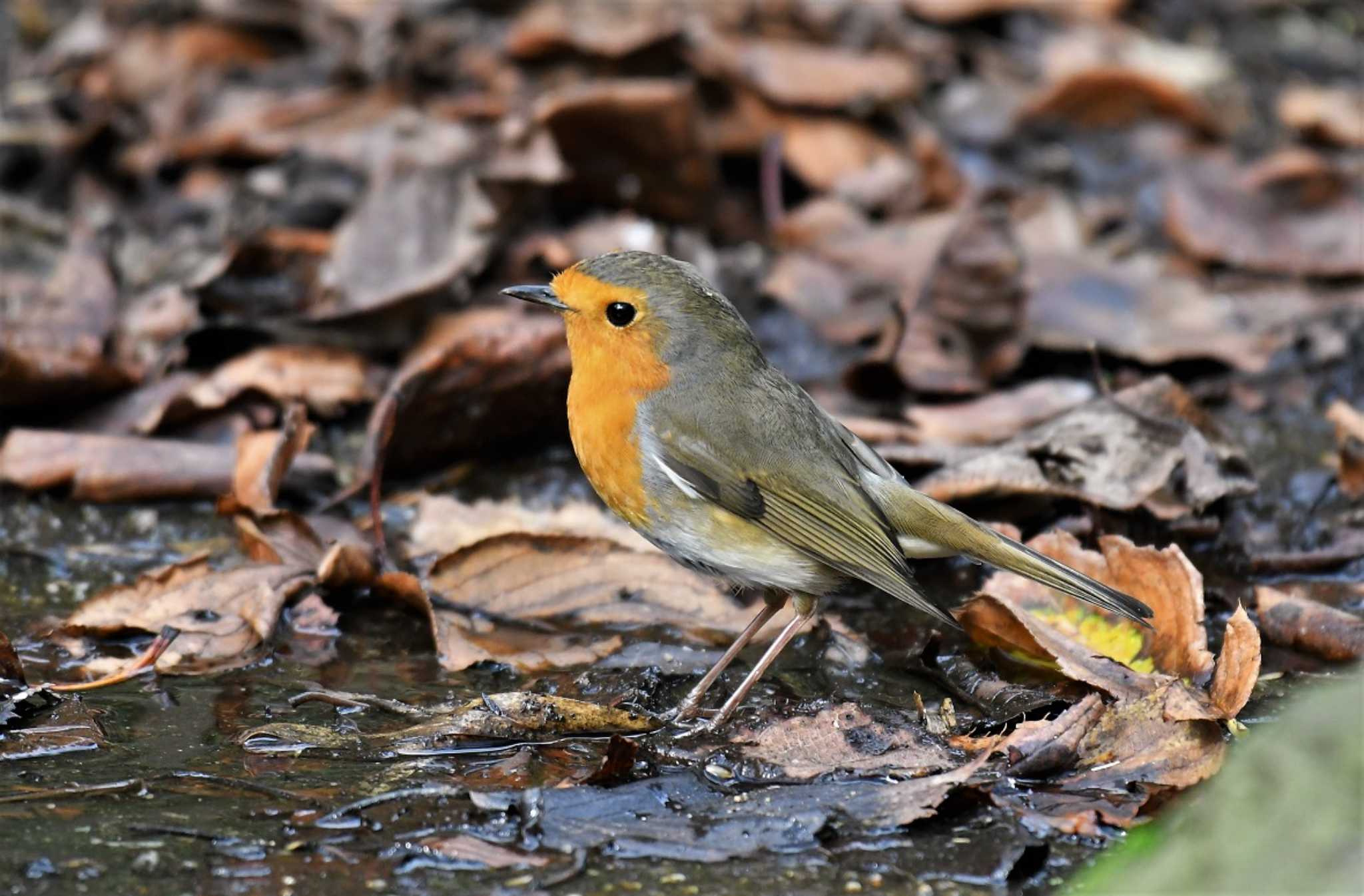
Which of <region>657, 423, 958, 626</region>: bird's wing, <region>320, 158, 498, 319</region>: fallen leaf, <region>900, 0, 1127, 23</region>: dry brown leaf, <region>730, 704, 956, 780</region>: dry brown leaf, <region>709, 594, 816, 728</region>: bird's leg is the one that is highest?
<region>900, 0, 1127, 23</region>: dry brown leaf

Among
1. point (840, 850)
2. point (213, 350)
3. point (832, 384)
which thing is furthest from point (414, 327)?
point (840, 850)

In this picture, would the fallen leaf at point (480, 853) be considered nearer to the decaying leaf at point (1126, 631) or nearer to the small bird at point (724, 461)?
the small bird at point (724, 461)

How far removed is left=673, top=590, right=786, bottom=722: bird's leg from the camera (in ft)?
11.6

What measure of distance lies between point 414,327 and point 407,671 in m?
1.92

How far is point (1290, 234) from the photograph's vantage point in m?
6.47

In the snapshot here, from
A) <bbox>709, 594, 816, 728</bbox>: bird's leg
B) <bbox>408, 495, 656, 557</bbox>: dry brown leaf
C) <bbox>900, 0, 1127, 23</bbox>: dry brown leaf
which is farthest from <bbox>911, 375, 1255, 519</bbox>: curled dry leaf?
<bbox>900, 0, 1127, 23</bbox>: dry brown leaf

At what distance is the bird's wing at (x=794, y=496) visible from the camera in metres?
3.74

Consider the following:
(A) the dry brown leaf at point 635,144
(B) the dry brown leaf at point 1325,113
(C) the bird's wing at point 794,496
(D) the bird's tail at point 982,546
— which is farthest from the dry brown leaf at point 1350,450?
(B) the dry brown leaf at point 1325,113

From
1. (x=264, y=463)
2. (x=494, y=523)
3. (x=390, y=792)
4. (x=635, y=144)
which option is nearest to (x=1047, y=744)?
(x=390, y=792)

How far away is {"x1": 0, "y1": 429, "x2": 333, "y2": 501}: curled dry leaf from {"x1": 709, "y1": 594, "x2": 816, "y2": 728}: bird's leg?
1707mm

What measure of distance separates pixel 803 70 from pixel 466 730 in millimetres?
4676

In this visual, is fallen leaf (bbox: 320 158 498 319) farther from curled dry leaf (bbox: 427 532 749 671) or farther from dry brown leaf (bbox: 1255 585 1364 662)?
dry brown leaf (bbox: 1255 585 1364 662)

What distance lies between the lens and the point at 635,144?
241 inches

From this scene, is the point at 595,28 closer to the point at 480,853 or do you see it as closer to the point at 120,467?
the point at 120,467
